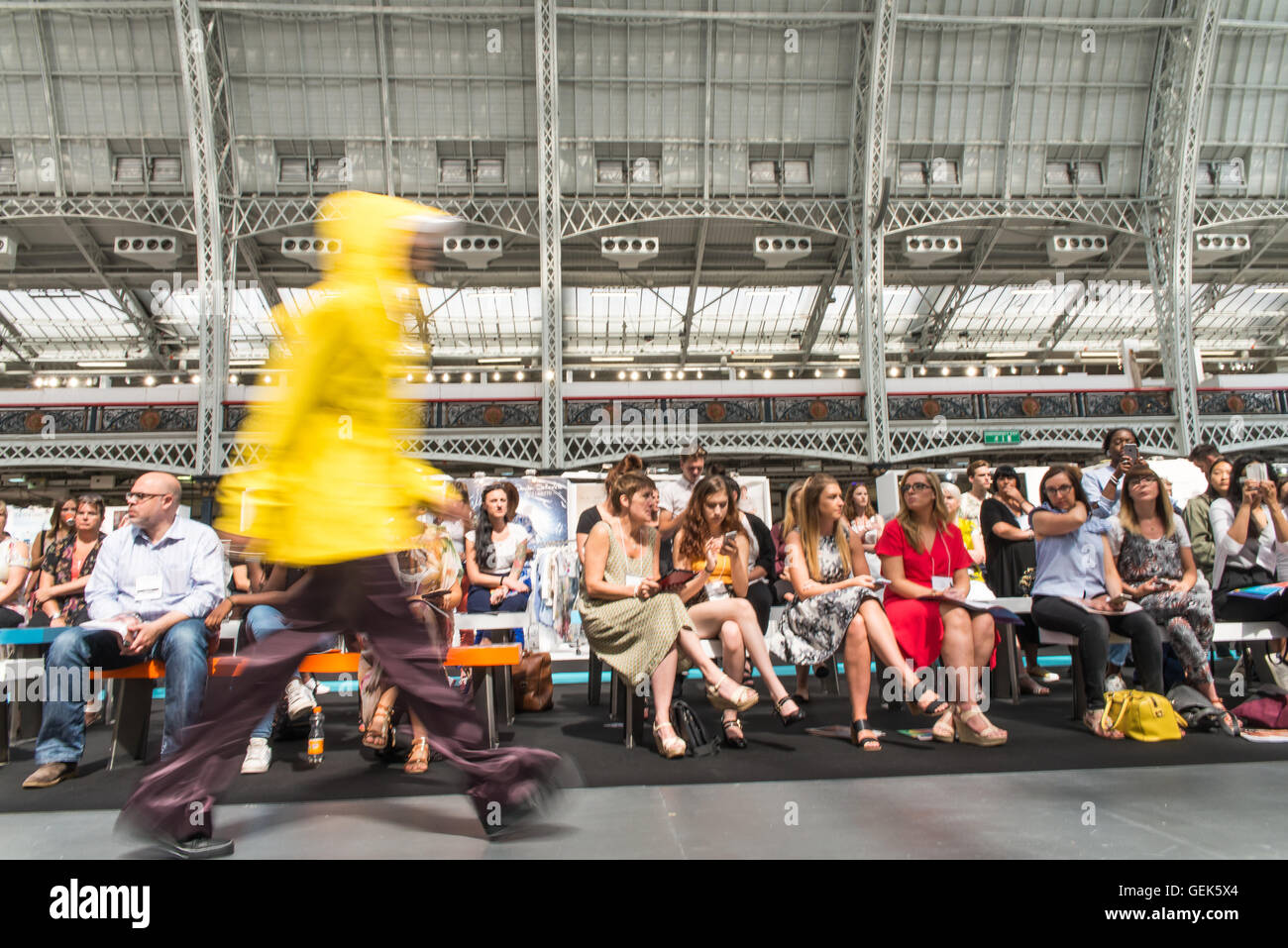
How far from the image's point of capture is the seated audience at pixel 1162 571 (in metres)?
4.14

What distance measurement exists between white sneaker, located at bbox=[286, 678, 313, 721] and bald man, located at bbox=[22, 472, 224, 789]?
65 cm

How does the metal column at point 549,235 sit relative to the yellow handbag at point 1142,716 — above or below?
above

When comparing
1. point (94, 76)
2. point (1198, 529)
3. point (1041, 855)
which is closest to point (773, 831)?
point (1041, 855)

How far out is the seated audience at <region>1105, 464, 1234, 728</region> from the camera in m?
4.14

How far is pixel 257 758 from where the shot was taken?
3518mm

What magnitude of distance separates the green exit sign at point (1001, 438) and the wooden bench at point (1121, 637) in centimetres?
1188

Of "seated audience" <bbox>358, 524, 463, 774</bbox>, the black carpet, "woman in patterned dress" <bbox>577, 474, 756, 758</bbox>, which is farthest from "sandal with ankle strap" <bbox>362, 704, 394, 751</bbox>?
"woman in patterned dress" <bbox>577, 474, 756, 758</bbox>

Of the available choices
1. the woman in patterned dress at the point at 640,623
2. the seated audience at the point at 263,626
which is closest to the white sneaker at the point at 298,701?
the seated audience at the point at 263,626

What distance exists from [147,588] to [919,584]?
3.70 m

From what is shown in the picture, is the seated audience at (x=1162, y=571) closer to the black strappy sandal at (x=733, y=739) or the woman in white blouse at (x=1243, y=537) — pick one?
the woman in white blouse at (x=1243, y=537)

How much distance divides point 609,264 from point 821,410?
22.3ft

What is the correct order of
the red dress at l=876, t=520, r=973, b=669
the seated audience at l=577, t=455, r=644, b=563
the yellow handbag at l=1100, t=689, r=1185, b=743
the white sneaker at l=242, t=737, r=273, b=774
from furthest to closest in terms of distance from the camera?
1. the seated audience at l=577, t=455, r=644, b=563
2. the red dress at l=876, t=520, r=973, b=669
3. the yellow handbag at l=1100, t=689, r=1185, b=743
4. the white sneaker at l=242, t=737, r=273, b=774

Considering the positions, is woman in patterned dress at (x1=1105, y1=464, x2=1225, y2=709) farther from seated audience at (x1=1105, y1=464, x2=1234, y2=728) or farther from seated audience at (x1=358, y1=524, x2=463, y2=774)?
seated audience at (x1=358, y1=524, x2=463, y2=774)

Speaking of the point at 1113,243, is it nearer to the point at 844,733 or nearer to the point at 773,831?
the point at 844,733
